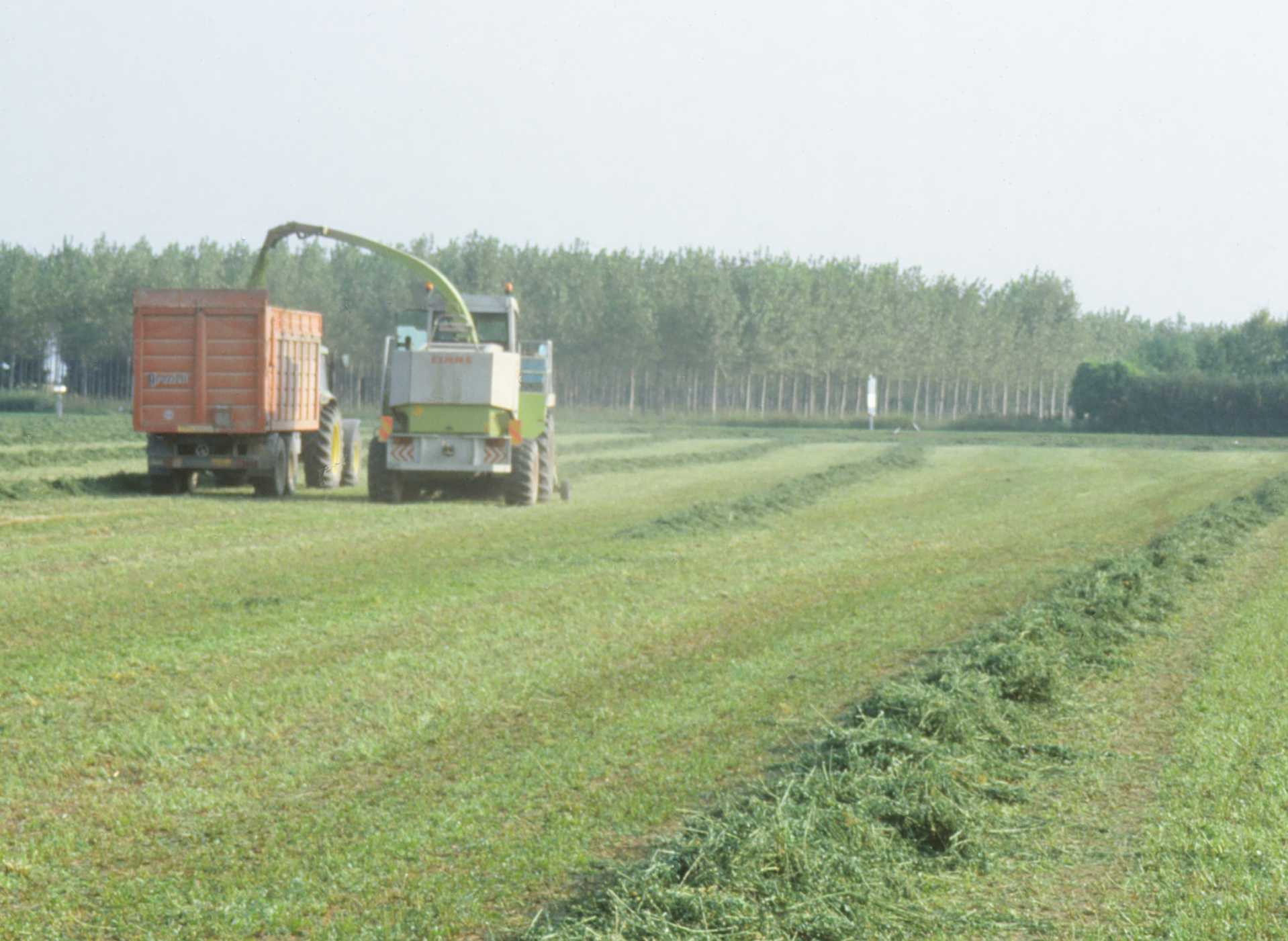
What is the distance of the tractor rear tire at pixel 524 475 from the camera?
23375 mm

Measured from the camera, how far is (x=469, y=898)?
5621 millimetres

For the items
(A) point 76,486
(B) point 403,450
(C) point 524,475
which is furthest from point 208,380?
(C) point 524,475

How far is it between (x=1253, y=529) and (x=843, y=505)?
6781 millimetres

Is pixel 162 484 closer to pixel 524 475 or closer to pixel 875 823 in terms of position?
pixel 524 475

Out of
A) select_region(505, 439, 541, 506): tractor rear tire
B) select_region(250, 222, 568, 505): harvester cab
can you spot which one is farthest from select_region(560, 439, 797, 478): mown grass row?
select_region(505, 439, 541, 506): tractor rear tire

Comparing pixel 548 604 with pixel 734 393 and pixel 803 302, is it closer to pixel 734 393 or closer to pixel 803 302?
pixel 803 302

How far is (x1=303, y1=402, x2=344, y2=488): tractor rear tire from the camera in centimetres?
2662

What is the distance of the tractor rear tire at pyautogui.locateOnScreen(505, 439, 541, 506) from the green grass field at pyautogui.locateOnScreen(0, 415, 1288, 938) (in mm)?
2787

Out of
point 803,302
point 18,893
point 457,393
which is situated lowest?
point 18,893

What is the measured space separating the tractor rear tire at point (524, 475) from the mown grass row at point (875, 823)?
44.1 feet

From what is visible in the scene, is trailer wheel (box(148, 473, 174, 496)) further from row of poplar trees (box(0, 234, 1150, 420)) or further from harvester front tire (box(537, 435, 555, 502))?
row of poplar trees (box(0, 234, 1150, 420))

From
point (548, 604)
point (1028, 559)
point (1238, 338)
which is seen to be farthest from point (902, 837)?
point (1238, 338)

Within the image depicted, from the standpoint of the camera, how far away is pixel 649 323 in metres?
93.2

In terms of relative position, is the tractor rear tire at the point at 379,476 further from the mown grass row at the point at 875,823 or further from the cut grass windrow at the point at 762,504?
the mown grass row at the point at 875,823
